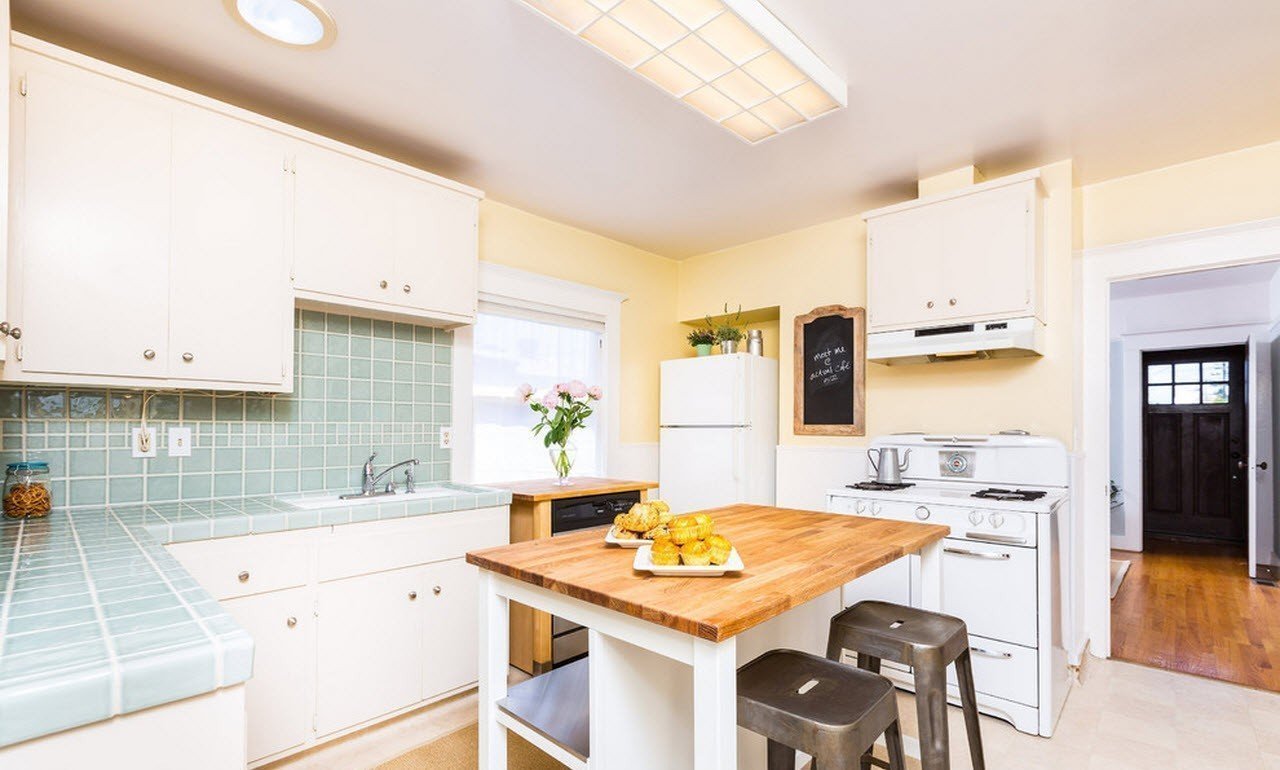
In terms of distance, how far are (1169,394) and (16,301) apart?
8.63m

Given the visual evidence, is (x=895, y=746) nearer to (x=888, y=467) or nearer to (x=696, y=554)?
(x=696, y=554)

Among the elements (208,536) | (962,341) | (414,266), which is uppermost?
(414,266)

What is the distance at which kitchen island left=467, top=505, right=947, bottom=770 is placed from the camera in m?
1.10

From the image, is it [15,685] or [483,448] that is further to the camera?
[483,448]

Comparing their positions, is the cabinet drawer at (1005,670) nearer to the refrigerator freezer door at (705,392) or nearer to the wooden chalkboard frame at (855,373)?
the wooden chalkboard frame at (855,373)

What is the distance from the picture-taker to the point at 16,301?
1.79m

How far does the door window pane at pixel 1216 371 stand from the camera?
19.5 ft

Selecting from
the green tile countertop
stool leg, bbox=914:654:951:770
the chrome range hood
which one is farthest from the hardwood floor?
the green tile countertop

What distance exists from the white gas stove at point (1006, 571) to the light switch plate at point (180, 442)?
2822 mm

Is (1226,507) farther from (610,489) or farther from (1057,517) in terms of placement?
(610,489)

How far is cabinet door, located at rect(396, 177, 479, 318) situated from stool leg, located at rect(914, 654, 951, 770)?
235 cm

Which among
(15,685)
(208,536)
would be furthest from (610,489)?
(15,685)

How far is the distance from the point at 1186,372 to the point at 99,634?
8.29 metres

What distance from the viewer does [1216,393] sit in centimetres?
600
